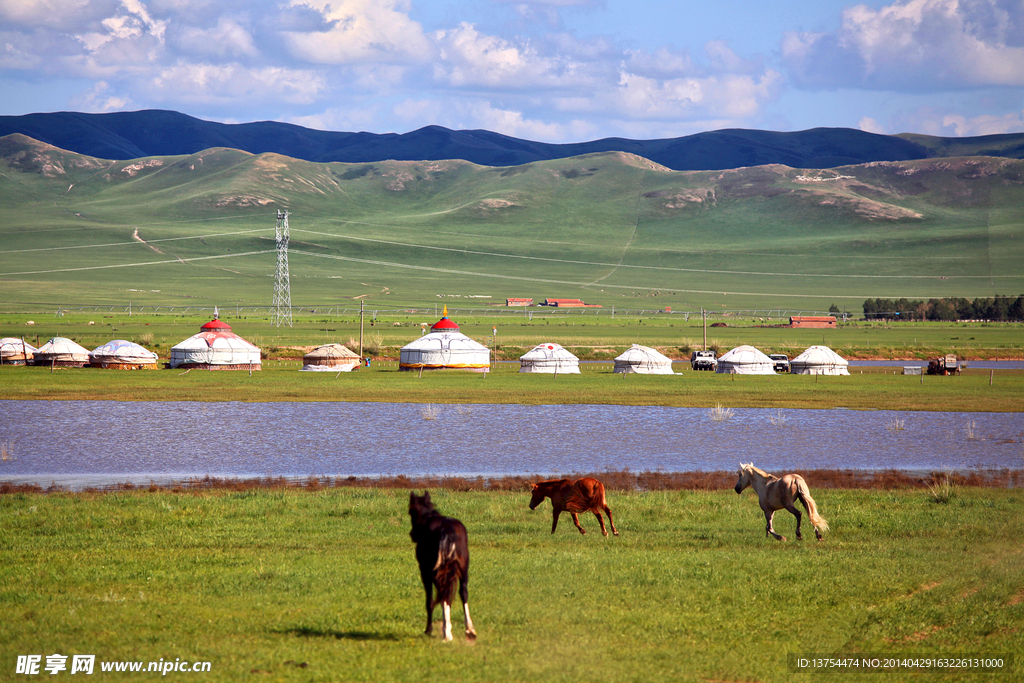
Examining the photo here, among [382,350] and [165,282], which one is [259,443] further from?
[165,282]

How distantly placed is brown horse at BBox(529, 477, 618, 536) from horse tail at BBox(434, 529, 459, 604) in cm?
534

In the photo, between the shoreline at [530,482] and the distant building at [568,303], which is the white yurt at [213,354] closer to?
the shoreline at [530,482]

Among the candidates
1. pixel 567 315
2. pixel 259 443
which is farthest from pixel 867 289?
pixel 259 443

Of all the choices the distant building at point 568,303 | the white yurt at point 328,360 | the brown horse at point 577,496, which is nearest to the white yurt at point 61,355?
the white yurt at point 328,360

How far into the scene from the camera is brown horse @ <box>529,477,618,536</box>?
45.1ft

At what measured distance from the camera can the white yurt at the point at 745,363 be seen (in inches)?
2611

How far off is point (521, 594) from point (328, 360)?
187ft

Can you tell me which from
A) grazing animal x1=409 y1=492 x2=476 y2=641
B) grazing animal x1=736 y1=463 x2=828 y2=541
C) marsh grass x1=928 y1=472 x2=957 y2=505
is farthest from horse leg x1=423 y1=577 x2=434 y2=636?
marsh grass x1=928 y1=472 x2=957 y2=505

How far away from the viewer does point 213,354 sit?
66.5 metres

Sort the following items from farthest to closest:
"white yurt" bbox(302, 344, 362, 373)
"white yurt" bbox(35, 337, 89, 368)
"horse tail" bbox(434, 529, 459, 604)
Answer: "white yurt" bbox(302, 344, 362, 373) < "white yurt" bbox(35, 337, 89, 368) < "horse tail" bbox(434, 529, 459, 604)

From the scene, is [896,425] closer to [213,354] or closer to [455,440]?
[455,440]

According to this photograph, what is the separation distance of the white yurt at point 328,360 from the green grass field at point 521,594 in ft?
163

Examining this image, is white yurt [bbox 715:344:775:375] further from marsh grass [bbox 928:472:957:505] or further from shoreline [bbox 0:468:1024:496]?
marsh grass [bbox 928:472:957:505]

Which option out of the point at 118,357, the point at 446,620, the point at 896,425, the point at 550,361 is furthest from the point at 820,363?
the point at 446,620
